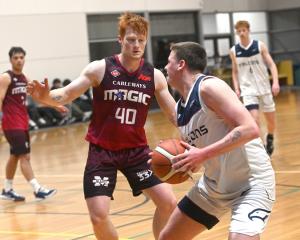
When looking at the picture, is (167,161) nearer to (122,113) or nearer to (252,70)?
(122,113)

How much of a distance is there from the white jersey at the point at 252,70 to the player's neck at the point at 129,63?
5.35m

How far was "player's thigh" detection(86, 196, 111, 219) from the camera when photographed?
5.02 metres

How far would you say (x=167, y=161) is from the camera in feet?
14.0

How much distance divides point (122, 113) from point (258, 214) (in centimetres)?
170

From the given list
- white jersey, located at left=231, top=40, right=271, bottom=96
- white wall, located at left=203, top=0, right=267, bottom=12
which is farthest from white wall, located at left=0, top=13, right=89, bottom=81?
white jersey, located at left=231, top=40, right=271, bottom=96

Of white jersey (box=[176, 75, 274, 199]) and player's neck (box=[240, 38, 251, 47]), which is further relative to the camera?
player's neck (box=[240, 38, 251, 47])

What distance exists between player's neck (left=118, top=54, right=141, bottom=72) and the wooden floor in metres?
1.76

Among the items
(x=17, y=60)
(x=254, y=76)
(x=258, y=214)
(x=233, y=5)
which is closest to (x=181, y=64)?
(x=258, y=214)

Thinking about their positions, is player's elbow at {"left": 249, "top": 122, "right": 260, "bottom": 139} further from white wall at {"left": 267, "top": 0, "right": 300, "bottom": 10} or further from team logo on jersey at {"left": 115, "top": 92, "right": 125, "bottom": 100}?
white wall at {"left": 267, "top": 0, "right": 300, "bottom": 10}

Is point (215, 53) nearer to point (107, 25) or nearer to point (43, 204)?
point (107, 25)

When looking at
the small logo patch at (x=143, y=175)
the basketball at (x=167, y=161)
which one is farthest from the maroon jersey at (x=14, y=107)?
the basketball at (x=167, y=161)

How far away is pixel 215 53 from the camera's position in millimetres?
26328

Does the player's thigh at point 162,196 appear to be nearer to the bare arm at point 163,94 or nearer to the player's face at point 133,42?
the bare arm at point 163,94

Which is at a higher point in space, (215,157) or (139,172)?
(215,157)
